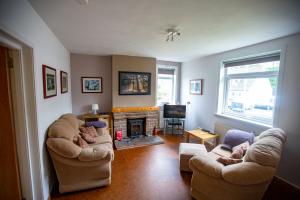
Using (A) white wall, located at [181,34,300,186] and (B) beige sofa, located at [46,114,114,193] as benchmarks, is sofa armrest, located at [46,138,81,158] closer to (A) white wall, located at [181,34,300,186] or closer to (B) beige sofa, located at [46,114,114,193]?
(B) beige sofa, located at [46,114,114,193]

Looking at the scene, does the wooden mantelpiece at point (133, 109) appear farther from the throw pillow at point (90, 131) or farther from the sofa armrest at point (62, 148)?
the sofa armrest at point (62, 148)

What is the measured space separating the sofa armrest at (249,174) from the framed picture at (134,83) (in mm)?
3321

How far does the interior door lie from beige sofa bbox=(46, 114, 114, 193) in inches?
16.4

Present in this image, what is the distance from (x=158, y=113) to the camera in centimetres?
487

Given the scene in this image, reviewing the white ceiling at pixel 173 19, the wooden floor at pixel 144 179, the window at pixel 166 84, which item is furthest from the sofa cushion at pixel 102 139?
the window at pixel 166 84

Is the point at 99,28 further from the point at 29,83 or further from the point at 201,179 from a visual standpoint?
the point at 201,179

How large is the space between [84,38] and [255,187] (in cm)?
330

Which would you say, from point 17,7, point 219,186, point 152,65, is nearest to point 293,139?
point 219,186

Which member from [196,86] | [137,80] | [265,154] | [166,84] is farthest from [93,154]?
[166,84]

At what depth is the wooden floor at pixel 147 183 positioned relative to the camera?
2.06 m

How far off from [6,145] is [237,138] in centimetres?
326

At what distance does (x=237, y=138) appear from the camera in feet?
8.57

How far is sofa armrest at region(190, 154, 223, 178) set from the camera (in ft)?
5.42

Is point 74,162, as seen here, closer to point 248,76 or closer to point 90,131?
point 90,131
